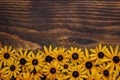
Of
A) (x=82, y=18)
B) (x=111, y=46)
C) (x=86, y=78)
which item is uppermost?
(x=82, y=18)

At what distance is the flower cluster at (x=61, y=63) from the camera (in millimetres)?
1257

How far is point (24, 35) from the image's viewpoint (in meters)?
1.36

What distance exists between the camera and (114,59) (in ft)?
4.09

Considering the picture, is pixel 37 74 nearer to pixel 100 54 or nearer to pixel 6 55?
pixel 6 55

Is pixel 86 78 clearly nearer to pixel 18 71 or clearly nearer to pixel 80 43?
pixel 80 43

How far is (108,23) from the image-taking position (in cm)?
128

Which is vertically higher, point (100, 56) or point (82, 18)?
point (82, 18)

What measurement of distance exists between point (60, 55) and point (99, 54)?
16 centimetres

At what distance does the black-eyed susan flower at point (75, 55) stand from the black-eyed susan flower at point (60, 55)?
19 mm

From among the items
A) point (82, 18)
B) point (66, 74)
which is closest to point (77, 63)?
point (66, 74)

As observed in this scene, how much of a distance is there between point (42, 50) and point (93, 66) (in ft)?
0.74

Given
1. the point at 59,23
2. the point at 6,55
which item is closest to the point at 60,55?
the point at 59,23

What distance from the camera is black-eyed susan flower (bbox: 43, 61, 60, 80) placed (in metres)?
1.30

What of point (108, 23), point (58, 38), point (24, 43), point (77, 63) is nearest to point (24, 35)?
point (24, 43)
